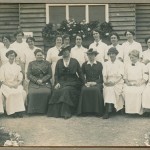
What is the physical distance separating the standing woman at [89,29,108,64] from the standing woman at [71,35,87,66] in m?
0.09

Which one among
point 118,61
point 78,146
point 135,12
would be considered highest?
point 135,12

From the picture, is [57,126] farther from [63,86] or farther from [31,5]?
[31,5]

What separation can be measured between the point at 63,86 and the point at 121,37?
73 cm

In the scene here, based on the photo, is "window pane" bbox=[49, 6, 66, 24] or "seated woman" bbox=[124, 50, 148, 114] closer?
"window pane" bbox=[49, 6, 66, 24]

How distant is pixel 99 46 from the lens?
505 centimetres

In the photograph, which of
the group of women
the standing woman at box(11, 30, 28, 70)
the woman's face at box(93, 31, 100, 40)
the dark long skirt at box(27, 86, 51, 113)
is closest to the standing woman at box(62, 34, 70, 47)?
the group of women

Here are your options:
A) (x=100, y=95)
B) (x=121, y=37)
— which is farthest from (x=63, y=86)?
(x=121, y=37)

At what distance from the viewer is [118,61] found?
5.12m

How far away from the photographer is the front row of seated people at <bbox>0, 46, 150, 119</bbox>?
5113 millimetres

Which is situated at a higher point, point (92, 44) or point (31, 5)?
point (31, 5)

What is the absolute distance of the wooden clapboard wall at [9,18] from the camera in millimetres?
4949

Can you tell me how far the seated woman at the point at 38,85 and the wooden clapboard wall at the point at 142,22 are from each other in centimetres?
91

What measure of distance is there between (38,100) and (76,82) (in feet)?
1.31

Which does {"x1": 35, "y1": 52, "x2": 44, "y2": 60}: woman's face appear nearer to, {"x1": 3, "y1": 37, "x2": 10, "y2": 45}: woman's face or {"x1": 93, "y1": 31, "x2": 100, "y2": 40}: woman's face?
{"x1": 3, "y1": 37, "x2": 10, "y2": 45}: woman's face
